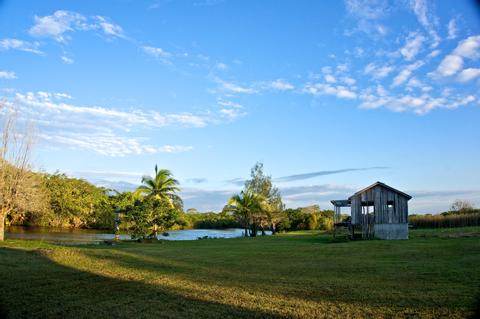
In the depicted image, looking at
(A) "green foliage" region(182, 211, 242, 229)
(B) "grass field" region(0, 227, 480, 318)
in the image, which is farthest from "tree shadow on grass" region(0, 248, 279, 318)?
(A) "green foliage" region(182, 211, 242, 229)

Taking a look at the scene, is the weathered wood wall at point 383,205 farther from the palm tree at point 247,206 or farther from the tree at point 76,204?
the tree at point 76,204

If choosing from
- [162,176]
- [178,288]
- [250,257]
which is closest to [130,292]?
[178,288]

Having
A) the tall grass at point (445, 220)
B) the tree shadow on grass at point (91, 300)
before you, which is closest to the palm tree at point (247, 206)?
the tall grass at point (445, 220)

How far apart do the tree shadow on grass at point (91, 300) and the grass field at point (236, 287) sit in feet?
0.05

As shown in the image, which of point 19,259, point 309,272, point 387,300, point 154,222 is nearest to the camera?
point 387,300

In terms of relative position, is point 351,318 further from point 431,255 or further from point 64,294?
point 431,255

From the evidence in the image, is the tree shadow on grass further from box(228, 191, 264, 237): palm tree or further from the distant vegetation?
the distant vegetation

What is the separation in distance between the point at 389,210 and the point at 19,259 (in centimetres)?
2454

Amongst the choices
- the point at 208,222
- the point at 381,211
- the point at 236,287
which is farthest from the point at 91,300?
the point at 208,222

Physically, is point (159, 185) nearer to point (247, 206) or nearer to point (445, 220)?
point (247, 206)

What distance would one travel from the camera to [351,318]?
646 centimetres

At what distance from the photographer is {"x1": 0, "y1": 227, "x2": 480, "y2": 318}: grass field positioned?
6801 mm

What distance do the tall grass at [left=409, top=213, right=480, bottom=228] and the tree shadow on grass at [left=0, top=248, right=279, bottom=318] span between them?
4198 cm

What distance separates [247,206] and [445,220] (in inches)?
856
